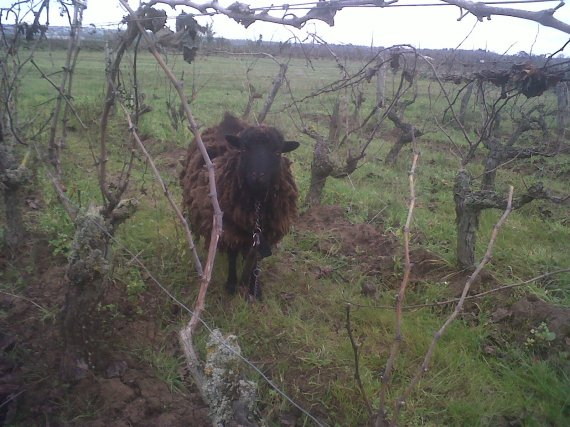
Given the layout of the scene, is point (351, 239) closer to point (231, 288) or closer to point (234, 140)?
point (231, 288)

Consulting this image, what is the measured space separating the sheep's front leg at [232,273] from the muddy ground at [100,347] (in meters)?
0.47

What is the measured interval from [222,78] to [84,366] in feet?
72.3

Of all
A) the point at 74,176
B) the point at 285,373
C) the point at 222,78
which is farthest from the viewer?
the point at 222,78

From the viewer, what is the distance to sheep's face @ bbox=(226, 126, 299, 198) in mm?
3547

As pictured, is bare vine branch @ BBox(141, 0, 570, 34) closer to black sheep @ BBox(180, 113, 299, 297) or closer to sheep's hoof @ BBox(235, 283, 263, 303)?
black sheep @ BBox(180, 113, 299, 297)

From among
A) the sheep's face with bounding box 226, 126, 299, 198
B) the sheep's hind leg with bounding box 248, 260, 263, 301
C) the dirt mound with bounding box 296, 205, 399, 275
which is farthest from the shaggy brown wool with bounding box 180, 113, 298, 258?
the dirt mound with bounding box 296, 205, 399, 275

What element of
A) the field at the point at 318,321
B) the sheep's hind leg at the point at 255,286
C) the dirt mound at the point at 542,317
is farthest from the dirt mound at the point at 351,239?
the dirt mound at the point at 542,317

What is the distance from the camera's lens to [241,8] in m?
1.67

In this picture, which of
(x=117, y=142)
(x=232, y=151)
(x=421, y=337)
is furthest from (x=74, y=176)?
(x=421, y=337)

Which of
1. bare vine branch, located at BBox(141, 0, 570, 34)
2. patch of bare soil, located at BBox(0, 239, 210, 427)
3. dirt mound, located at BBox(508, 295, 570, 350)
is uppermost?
bare vine branch, located at BBox(141, 0, 570, 34)

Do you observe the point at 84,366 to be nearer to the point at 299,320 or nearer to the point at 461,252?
the point at 299,320

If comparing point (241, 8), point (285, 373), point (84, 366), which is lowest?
point (285, 373)

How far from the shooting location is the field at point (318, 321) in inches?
109

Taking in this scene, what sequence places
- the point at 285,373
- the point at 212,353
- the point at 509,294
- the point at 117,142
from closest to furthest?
1. the point at 212,353
2. the point at 285,373
3. the point at 509,294
4. the point at 117,142
